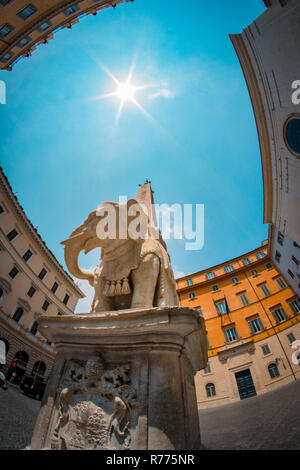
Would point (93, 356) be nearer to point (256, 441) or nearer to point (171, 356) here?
point (171, 356)

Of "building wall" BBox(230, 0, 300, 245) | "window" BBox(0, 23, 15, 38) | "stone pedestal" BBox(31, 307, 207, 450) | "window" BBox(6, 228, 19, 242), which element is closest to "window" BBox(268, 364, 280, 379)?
"building wall" BBox(230, 0, 300, 245)

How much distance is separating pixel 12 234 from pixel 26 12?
1813 cm

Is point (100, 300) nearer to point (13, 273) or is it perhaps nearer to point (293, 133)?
point (293, 133)

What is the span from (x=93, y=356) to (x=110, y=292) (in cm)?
90

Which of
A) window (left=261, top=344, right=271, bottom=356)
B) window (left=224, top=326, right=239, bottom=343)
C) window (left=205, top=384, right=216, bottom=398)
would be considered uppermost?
window (left=224, top=326, right=239, bottom=343)

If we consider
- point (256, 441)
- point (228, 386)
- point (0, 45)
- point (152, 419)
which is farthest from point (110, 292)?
point (0, 45)

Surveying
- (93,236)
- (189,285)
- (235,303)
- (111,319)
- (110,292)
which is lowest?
(111,319)

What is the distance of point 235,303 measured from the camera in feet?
73.3

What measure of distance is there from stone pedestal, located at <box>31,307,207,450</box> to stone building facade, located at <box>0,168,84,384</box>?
19867 millimetres

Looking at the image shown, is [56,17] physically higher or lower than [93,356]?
higher

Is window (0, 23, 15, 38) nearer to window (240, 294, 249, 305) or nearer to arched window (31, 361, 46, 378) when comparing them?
arched window (31, 361, 46, 378)

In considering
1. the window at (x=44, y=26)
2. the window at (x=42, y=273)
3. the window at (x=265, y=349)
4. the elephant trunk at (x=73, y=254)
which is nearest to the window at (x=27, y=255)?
the window at (x=42, y=273)

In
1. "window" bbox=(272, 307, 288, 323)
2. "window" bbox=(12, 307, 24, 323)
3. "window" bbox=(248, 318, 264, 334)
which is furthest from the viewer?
"window" bbox=(248, 318, 264, 334)

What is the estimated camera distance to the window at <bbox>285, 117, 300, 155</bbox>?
26.9 ft
